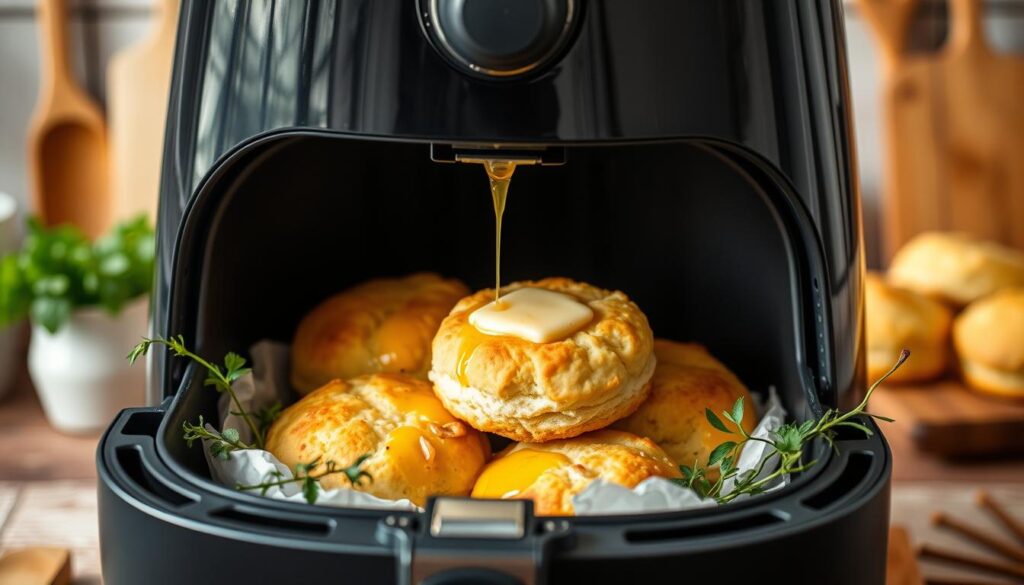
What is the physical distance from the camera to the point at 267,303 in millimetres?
903

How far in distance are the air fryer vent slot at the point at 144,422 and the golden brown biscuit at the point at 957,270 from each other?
3.12ft

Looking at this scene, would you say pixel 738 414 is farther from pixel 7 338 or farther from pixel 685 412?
pixel 7 338

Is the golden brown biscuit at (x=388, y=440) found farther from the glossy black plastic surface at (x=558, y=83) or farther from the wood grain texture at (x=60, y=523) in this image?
the wood grain texture at (x=60, y=523)

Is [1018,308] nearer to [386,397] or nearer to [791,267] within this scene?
[791,267]

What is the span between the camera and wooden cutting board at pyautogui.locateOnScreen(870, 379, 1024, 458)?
1229 millimetres

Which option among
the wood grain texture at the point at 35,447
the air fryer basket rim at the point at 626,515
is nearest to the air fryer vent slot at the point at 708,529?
the air fryer basket rim at the point at 626,515

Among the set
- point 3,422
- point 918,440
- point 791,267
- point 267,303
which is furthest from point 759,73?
point 3,422

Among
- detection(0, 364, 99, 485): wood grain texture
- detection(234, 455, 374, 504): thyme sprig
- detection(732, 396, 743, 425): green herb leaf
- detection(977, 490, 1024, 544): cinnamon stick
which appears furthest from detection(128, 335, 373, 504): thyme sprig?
detection(977, 490, 1024, 544): cinnamon stick

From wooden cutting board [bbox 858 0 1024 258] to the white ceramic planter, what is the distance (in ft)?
3.18

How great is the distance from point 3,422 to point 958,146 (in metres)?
1.23

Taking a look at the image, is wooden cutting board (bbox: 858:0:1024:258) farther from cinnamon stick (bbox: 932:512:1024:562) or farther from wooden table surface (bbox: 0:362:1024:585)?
cinnamon stick (bbox: 932:512:1024:562)

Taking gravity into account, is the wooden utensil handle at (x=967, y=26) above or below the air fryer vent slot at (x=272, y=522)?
above

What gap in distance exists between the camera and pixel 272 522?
23.3 inches

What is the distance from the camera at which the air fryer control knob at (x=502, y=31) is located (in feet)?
2.14
